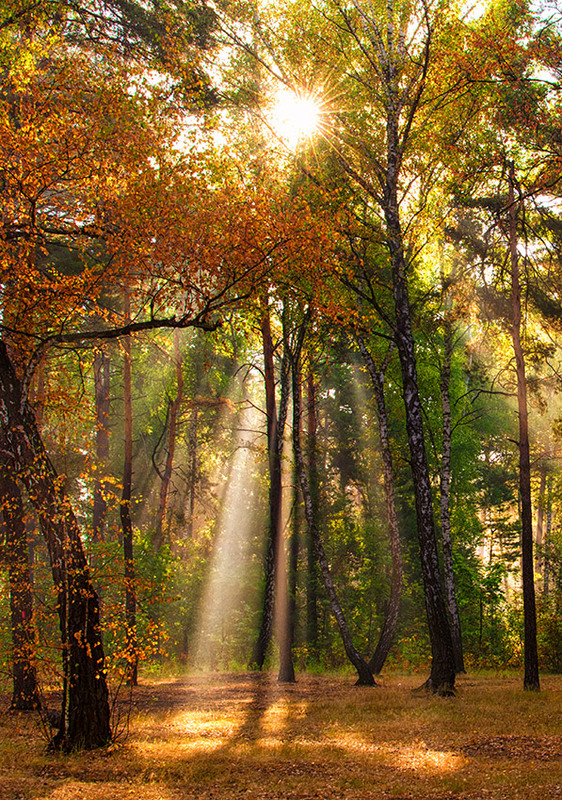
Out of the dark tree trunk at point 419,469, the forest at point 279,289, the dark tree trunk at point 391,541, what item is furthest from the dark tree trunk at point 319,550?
the dark tree trunk at point 419,469

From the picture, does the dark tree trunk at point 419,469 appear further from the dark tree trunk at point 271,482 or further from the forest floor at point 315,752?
the dark tree trunk at point 271,482

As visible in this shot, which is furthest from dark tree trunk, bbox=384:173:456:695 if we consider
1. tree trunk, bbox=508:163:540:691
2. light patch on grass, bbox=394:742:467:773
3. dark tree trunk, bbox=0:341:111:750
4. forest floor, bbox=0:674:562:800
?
dark tree trunk, bbox=0:341:111:750

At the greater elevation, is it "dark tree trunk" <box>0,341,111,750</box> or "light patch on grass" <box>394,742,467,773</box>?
"dark tree trunk" <box>0,341,111,750</box>

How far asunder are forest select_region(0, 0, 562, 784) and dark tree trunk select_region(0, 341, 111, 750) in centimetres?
3

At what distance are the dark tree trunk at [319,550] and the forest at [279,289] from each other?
3.1 inches

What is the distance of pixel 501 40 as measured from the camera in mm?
10125

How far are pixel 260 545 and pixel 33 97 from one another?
76.3 feet

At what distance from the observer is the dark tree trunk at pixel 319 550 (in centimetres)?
1493

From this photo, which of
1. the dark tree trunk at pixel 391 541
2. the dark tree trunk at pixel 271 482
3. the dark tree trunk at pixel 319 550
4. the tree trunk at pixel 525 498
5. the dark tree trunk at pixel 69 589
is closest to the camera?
the dark tree trunk at pixel 69 589

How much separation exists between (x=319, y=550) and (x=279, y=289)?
758 cm

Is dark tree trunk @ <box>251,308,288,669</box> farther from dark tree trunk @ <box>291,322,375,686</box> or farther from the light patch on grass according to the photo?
the light patch on grass

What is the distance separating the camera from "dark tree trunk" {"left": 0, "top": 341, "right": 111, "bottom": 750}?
765cm

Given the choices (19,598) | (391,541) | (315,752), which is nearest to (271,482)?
(391,541)

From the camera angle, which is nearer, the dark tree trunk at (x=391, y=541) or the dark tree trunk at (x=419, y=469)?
the dark tree trunk at (x=419, y=469)
